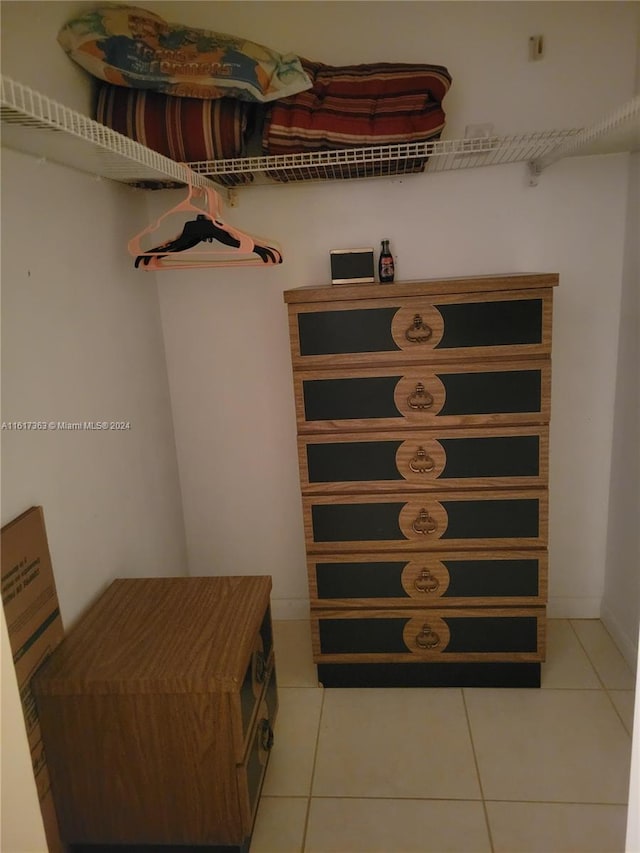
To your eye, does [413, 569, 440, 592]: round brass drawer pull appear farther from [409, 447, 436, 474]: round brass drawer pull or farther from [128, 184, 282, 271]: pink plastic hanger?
[128, 184, 282, 271]: pink plastic hanger

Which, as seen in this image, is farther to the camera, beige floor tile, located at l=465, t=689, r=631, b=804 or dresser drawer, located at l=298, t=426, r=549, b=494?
dresser drawer, located at l=298, t=426, r=549, b=494

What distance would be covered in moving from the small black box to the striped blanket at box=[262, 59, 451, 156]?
33 centimetres

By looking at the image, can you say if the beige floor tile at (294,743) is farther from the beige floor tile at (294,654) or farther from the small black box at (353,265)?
the small black box at (353,265)

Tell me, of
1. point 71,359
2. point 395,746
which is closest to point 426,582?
point 395,746

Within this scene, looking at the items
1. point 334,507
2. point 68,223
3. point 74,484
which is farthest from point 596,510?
point 68,223

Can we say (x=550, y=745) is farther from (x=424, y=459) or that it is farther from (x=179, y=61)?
(x=179, y=61)

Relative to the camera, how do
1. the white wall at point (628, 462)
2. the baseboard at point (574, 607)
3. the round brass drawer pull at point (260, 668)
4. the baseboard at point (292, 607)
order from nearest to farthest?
the round brass drawer pull at point (260, 668), the white wall at point (628, 462), the baseboard at point (574, 607), the baseboard at point (292, 607)

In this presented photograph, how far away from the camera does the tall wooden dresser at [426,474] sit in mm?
1893

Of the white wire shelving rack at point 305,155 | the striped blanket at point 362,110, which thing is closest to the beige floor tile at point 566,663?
the white wire shelving rack at point 305,155

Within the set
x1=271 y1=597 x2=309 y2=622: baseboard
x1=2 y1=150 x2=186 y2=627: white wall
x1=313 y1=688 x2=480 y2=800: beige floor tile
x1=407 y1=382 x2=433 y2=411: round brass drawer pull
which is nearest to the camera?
x1=2 y1=150 x2=186 y2=627: white wall

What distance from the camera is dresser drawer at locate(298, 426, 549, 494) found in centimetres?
197

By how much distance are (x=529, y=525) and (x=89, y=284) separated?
160cm

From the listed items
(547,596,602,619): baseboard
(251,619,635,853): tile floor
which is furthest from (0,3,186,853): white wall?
(547,596,602,619): baseboard

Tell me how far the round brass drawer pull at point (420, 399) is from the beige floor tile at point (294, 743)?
3.73ft
